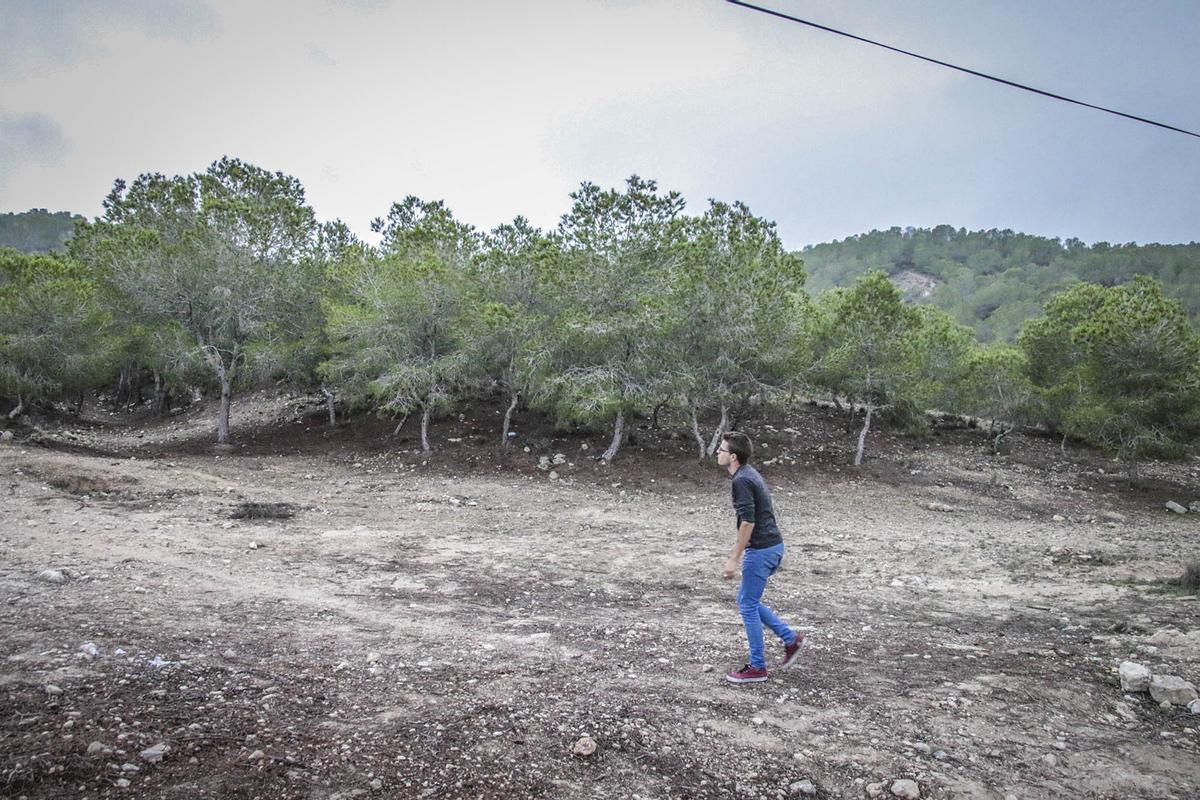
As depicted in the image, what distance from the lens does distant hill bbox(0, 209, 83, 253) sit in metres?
81.3

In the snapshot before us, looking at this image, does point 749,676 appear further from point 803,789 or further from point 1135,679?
point 1135,679

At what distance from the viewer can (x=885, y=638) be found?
20.8 feet

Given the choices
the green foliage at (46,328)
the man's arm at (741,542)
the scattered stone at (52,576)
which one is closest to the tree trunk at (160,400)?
the green foliage at (46,328)

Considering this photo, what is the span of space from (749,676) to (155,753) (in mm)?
3987

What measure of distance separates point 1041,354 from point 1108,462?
547 cm

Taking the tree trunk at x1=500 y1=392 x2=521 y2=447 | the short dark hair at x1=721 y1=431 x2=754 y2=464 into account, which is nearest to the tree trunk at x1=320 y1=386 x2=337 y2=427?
the tree trunk at x1=500 y1=392 x2=521 y2=447

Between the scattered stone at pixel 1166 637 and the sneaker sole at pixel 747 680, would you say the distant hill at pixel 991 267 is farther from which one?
the sneaker sole at pixel 747 680

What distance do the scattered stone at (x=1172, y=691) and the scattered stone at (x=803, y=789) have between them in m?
3.16

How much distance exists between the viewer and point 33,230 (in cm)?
8812

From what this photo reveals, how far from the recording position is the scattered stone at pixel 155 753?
345cm

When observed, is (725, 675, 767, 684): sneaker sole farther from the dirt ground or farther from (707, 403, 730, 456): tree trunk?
(707, 403, 730, 456): tree trunk

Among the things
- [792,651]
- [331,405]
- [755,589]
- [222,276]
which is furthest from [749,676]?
[331,405]

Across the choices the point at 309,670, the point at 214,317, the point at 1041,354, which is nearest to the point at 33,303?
the point at 214,317

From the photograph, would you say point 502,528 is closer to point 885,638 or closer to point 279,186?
point 885,638
